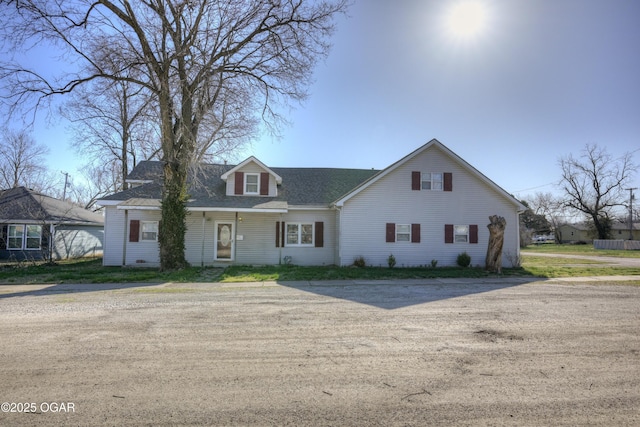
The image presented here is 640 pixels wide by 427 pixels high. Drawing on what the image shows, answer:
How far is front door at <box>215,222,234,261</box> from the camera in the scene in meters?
17.7

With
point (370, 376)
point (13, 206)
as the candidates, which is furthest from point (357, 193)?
point (13, 206)

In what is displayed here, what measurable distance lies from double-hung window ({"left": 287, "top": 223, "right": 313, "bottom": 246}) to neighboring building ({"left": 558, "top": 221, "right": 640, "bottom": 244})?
208 feet

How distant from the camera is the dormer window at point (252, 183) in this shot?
61.4 feet

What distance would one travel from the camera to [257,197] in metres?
18.4

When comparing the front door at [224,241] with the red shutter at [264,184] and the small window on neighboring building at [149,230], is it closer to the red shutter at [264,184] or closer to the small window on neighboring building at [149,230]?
the red shutter at [264,184]

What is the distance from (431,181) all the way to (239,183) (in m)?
10.3

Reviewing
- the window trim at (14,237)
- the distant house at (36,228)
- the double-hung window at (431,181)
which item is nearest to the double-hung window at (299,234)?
the double-hung window at (431,181)

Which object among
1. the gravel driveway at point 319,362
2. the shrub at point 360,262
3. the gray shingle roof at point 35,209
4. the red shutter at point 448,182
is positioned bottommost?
the gravel driveway at point 319,362

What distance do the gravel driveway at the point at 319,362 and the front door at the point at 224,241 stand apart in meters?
9.23

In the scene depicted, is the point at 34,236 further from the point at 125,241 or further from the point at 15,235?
the point at 125,241

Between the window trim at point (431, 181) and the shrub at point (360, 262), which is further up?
the window trim at point (431, 181)

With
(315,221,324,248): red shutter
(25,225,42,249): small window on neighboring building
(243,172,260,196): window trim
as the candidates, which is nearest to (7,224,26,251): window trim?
(25,225,42,249): small window on neighboring building

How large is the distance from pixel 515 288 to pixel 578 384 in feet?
26.7

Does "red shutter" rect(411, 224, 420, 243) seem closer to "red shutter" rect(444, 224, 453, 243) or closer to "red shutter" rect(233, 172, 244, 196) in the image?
"red shutter" rect(444, 224, 453, 243)
